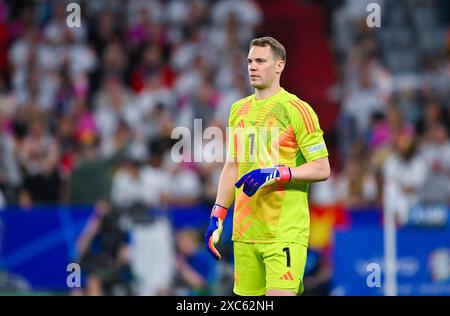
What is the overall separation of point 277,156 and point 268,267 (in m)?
0.84

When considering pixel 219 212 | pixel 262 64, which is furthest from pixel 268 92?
pixel 219 212

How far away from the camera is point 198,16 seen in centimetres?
2062

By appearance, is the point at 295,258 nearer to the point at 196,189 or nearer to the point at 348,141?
the point at 196,189

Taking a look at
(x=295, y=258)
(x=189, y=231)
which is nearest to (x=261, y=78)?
(x=295, y=258)

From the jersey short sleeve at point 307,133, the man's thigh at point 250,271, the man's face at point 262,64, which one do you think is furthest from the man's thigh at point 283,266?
the man's face at point 262,64

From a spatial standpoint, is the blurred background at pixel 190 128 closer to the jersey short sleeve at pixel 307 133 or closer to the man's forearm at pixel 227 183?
the man's forearm at pixel 227 183

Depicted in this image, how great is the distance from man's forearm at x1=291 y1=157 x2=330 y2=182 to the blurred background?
605 centimetres

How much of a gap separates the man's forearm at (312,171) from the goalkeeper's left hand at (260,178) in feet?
0.24

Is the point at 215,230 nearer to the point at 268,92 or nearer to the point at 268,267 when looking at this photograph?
the point at 268,267

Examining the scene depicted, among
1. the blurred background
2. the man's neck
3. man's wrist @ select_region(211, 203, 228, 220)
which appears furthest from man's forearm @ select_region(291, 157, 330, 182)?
the blurred background

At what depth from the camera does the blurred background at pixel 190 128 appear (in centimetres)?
1534

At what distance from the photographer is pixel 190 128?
18094 millimetres

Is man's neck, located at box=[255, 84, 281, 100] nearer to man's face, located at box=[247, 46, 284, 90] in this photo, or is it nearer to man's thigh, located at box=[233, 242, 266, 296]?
man's face, located at box=[247, 46, 284, 90]

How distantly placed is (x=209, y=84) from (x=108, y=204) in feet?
12.3
